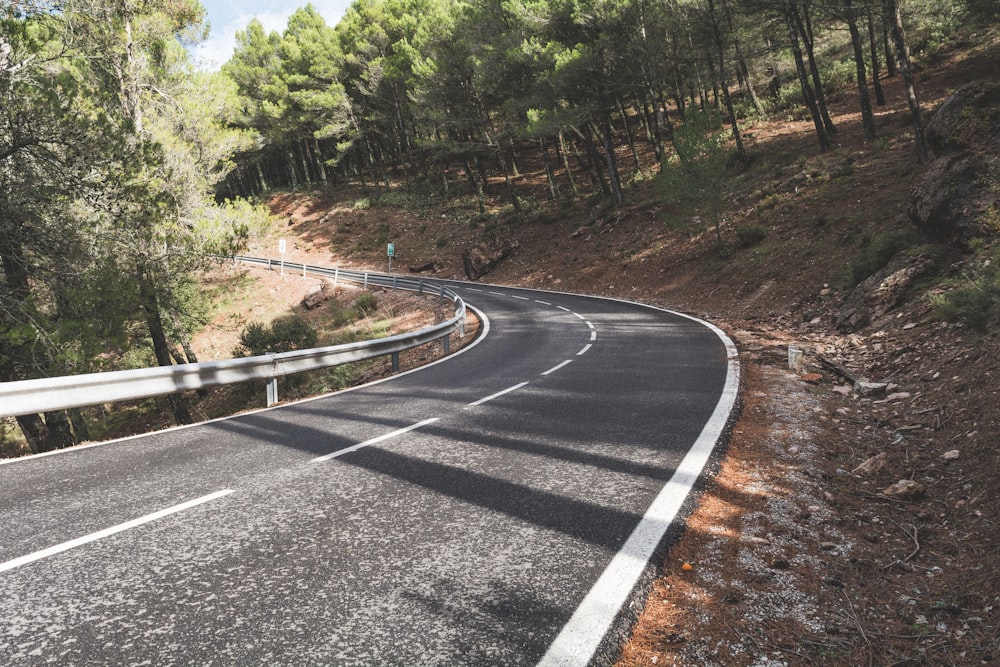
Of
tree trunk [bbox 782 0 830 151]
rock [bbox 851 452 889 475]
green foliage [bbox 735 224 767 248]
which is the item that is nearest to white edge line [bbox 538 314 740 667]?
rock [bbox 851 452 889 475]

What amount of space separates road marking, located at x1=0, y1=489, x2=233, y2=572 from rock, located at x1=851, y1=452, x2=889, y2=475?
17.1 ft

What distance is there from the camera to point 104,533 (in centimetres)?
331

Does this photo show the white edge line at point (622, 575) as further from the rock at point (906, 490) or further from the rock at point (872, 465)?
the rock at point (906, 490)

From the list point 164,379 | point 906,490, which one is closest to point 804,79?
point 906,490

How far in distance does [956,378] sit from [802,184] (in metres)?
18.8

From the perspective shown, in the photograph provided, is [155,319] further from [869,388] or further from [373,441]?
[869,388]

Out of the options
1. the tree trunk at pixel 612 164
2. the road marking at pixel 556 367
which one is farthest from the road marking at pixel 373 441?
the tree trunk at pixel 612 164

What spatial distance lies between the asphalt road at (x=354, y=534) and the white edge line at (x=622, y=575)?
0.04 feet

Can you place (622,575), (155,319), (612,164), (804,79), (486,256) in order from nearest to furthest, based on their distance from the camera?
(622,575)
(155,319)
(804,79)
(612,164)
(486,256)

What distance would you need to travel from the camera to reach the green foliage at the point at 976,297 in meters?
6.52

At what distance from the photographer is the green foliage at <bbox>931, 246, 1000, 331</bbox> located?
6515mm

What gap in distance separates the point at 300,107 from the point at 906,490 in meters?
53.0

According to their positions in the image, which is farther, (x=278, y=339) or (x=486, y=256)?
(x=486, y=256)

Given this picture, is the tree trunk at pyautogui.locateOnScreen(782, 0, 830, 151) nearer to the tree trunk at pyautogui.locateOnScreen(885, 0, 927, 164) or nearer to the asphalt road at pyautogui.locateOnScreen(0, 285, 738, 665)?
the tree trunk at pyautogui.locateOnScreen(885, 0, 927, 164)
